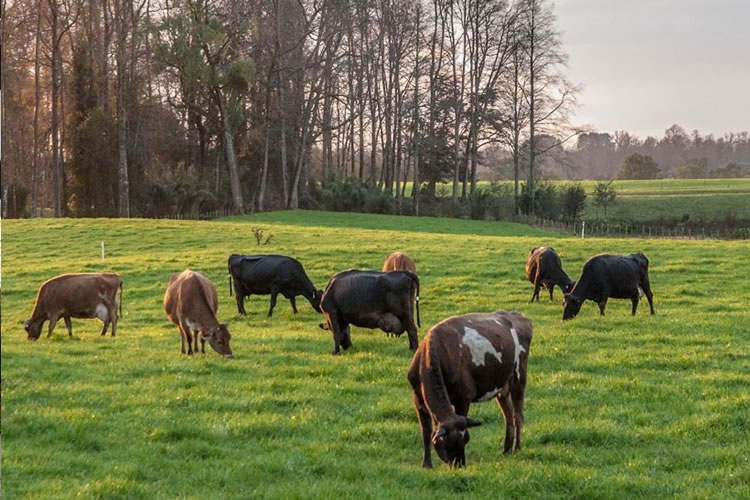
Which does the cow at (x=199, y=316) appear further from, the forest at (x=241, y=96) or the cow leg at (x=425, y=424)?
the forest at (x=241, y=96)

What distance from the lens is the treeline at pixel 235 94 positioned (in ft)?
153

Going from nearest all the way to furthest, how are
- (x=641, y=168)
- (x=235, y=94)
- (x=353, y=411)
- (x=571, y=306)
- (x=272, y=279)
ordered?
(x=353, y=411) < (x=571, y=306) < (x=272, y=279) < (x=235, y=94) < (x=641, y=168)

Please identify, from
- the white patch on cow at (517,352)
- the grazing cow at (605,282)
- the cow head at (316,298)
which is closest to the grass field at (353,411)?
the cow head at (316,298)

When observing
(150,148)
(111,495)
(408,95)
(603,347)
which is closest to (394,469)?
(111,495)

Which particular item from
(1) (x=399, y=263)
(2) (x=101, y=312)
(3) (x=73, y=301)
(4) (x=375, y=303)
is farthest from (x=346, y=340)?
(1) (x=399, y=263)

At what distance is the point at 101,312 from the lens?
1478cm

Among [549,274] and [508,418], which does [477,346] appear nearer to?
[508,418]

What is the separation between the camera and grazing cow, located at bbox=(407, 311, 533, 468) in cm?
674

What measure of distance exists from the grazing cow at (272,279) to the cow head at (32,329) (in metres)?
4.86

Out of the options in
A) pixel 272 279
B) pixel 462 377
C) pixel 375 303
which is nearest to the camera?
pixel 462 377

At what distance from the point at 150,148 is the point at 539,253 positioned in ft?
136

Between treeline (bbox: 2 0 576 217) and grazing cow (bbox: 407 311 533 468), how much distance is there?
41.3 m

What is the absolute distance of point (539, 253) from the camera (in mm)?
19172

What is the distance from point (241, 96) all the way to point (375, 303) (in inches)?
1575
